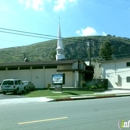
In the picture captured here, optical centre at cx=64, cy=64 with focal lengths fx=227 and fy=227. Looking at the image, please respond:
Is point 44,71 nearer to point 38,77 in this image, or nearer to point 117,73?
point 38,77

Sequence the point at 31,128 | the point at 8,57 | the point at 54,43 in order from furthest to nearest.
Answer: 1. the point at 54,43
2. the point at 8,57
3. the point at 31,128

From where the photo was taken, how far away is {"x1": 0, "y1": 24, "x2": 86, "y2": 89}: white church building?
37094 mm

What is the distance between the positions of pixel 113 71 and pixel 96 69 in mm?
15499

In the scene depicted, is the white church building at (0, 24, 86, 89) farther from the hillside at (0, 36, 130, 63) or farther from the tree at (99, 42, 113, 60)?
the hillside at (0, 36, 130, 63)

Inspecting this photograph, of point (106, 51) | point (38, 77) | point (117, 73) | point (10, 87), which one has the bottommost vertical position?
point (10, 87)

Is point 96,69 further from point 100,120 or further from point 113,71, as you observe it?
point 100,120

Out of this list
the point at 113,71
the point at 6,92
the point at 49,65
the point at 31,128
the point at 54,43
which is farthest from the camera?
the point at 54,43

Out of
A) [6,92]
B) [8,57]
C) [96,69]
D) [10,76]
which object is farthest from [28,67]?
[8,57]

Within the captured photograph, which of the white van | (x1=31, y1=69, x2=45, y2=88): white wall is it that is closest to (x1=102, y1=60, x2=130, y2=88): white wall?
(x1=31, y1=69, x2=45, y2=88): white wall

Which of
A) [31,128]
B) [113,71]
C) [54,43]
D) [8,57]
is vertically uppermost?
[54,43]

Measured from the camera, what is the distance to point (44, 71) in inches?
1534

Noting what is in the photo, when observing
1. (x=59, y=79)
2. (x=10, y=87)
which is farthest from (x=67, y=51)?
(x=10, y=87)

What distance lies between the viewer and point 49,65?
3859cm

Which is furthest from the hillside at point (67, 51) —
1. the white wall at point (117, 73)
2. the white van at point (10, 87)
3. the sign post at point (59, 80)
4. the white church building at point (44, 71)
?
the white van at point (10, 87)
